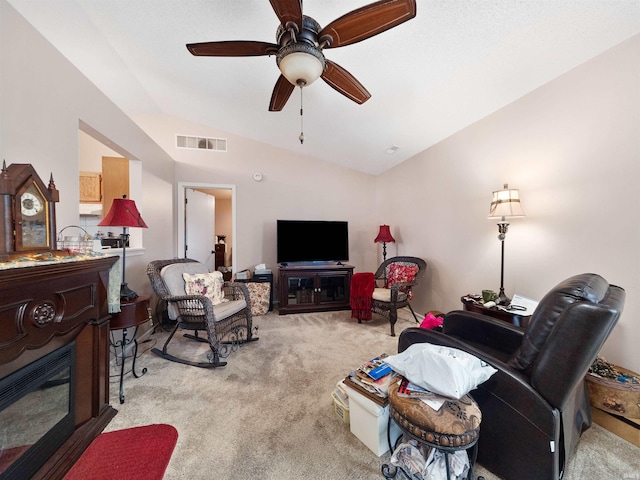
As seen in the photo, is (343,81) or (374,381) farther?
(343,81)

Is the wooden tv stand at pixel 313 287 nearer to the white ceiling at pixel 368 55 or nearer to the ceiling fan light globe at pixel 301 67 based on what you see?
the white ceiling at pixel 368 55

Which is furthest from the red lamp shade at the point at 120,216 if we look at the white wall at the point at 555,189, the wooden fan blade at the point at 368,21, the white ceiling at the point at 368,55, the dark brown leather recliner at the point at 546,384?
the white wall at the point at 555,189

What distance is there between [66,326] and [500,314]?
2.88 meters

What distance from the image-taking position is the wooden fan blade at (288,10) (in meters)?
1.19

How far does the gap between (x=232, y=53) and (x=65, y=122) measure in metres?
1.32

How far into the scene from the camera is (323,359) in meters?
2.40

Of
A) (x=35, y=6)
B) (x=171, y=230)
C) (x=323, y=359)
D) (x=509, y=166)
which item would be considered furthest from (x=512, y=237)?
(x=171, y=230)

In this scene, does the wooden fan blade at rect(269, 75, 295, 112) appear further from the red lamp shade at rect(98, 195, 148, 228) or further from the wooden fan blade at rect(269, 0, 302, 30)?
the red lamp shade at rect(98, 195, 148, 228)

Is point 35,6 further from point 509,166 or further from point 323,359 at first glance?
point 509,166

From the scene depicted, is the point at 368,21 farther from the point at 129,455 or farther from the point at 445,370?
the point at 129,455

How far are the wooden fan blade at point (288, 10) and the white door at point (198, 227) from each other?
137 inches

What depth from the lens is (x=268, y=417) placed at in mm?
1644

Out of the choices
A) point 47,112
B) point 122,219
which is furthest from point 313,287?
point 47,112

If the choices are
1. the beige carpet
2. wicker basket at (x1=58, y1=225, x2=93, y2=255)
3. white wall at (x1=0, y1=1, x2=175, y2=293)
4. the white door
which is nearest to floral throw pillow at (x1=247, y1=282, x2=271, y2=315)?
the beige carpet
